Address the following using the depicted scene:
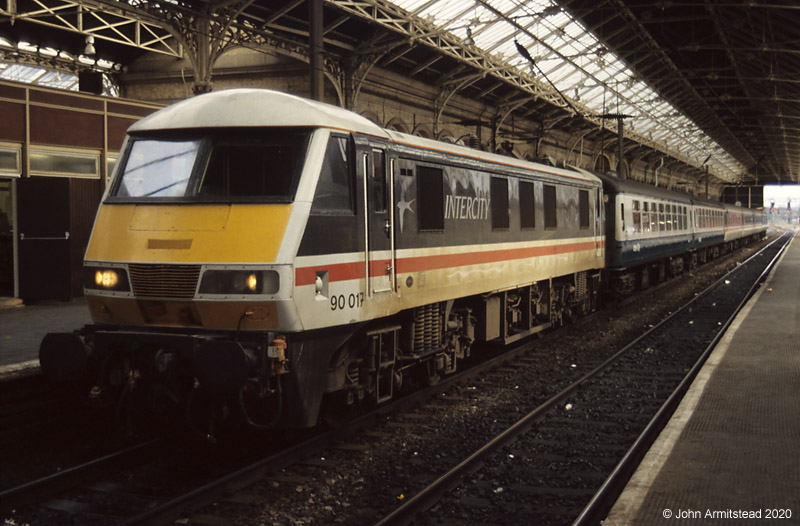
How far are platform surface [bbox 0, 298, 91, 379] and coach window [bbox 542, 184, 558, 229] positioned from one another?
7801 millimetres

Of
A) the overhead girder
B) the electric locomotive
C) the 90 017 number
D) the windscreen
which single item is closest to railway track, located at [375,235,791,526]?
the electric locomotive

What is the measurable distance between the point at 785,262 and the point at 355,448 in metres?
33.7

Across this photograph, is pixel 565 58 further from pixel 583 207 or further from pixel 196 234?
pixel 196 234

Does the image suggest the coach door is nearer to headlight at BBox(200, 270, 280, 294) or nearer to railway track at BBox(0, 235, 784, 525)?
headlight at BBox(200, 270, 280, 294)

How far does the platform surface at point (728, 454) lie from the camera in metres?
5.21

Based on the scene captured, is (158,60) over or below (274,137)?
over

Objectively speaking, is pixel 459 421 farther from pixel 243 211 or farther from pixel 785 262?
pixel 785 262

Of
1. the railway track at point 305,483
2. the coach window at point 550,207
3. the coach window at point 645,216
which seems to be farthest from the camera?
the coach window at point 645,216

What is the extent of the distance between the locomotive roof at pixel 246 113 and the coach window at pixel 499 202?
4.02 metres

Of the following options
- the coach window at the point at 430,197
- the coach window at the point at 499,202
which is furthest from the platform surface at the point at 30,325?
the coach window at the point at 499,202

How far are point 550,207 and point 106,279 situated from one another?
8576 mm

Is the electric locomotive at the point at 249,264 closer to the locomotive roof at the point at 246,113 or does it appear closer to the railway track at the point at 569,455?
the locomotive roof at the point at 246,113

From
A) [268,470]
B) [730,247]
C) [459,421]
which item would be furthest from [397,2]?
[730,247]

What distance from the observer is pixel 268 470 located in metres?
6.76
